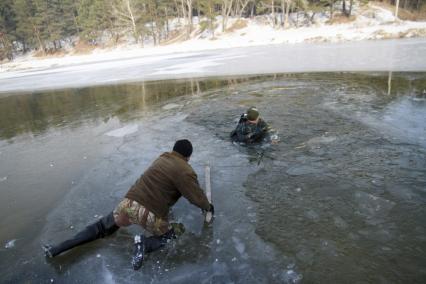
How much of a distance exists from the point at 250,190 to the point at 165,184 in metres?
1.69

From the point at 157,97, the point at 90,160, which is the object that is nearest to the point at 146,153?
the point at 90,160

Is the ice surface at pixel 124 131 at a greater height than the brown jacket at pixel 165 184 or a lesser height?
lesser

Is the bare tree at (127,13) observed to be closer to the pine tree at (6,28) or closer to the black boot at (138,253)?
the pine tree at (6,28)

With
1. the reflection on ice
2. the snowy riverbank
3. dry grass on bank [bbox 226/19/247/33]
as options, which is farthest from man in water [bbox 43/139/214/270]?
dry grass on bank [bbox 226/19/247/33]

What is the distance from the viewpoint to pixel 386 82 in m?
10.9

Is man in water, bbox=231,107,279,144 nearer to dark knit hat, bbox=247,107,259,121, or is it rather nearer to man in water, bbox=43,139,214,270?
dark knit hat, bbox=247,107,259,121

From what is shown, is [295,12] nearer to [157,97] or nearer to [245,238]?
[157,97]

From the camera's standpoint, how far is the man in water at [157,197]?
3.43 metres

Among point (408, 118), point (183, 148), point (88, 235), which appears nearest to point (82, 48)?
point (408, 118)

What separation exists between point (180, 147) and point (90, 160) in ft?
12.0

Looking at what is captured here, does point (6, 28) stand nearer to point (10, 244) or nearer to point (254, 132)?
point (254, 132)

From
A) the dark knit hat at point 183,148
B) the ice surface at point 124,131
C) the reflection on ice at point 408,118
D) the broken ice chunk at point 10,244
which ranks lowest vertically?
the ice surface at point 124,131

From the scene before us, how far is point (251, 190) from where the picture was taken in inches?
189

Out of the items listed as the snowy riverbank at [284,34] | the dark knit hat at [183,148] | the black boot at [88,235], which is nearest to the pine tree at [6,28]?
the snowy riverbank at [284,34]
